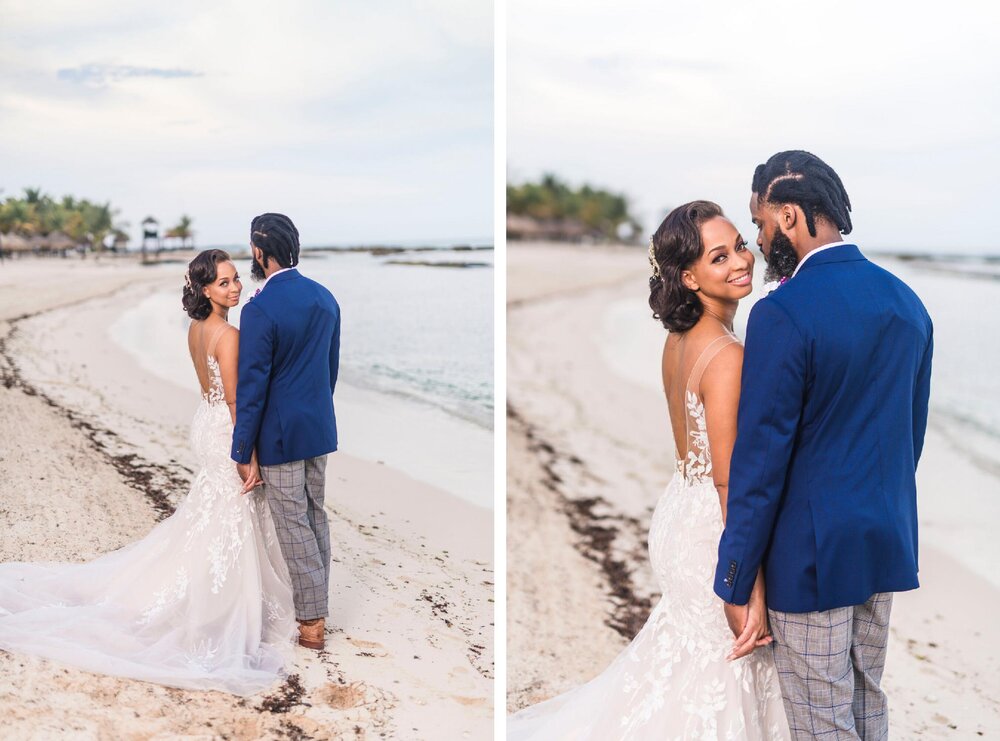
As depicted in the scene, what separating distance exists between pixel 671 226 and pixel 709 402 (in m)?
0.41

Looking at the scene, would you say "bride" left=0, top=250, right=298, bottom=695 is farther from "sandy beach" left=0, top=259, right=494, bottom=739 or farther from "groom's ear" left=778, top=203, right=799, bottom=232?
"groom's ear" left=778, top=203, right=799, bottom=232

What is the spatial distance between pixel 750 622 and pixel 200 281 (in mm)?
2214

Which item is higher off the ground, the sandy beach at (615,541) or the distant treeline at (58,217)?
the distant treeline at (58,217)

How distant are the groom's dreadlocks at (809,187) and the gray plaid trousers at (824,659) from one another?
80 cm

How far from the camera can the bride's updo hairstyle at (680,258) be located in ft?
6.87

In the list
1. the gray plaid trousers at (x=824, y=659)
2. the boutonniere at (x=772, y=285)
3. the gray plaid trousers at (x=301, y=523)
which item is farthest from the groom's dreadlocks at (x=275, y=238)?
the gray plaid trousers at (x=824, y=659)

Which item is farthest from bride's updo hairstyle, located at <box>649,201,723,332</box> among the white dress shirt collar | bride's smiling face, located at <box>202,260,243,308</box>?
bride's smiling face, located at <box>202,260,243,308</box>

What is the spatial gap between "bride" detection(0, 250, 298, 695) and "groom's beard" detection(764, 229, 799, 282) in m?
1.93

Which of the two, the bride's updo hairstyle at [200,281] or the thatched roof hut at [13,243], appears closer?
the bride's updo hairstyle at [200,281]

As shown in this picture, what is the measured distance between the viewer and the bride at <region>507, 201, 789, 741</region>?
204 cm

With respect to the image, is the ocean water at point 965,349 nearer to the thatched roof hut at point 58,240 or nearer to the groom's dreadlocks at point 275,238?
the groom's dreadlocks at point 275,238

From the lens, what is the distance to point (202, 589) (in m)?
3.29

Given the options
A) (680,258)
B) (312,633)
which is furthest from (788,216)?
(312,633)

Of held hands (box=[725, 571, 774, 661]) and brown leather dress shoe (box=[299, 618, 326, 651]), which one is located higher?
held hands (box=[725, 571, 774, 661])
